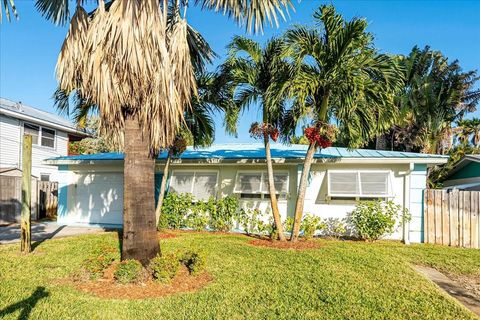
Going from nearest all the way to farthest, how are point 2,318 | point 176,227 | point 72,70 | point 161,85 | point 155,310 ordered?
point 2,318 → point 155,310 → point 161,85 → point 72,70 → point 176,227

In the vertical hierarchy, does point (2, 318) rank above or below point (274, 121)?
below

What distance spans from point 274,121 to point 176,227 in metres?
5.81

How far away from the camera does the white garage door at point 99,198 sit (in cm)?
1484

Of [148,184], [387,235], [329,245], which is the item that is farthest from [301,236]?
[148,184]

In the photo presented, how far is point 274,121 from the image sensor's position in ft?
35.3

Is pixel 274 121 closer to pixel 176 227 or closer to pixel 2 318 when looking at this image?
pixel 176 227

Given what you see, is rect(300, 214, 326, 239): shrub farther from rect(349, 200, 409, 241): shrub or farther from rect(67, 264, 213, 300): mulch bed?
rect(67, 264, 213, 300): mulch bed

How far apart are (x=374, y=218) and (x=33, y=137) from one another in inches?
738

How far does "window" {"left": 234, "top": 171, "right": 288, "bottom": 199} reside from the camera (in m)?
12.6

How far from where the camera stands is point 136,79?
20.2 feet

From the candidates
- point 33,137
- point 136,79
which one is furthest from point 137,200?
point 33,137

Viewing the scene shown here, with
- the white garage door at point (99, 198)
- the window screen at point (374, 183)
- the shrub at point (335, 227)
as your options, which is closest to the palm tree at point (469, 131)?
the window screen at point (374, 183)

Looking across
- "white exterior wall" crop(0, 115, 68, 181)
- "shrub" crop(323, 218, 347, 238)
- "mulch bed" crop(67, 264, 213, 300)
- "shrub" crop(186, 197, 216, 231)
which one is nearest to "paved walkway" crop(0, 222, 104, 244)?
"shrub" crop(186, 197, 216, 231)

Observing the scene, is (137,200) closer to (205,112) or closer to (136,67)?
(136,67)
